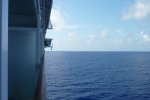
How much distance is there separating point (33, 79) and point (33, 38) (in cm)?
122

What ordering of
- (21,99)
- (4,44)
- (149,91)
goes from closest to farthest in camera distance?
(4,44) < (21,99) < (149,91)

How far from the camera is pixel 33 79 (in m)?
8.30

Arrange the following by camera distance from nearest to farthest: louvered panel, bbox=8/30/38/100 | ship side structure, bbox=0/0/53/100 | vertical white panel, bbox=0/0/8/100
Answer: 1. vertical white panel, bbox=0/0/8/100
2. ship side structure, bbox=0/0/53/100
3. louvered panel, bbox=8/30/38/100

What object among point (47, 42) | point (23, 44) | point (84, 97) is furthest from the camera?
point (84, 97)

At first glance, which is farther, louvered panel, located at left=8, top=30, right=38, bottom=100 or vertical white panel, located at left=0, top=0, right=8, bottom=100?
louvered panel, located at left=8, top=30, right=38, bottom=100

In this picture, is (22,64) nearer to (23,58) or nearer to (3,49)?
(23,58)

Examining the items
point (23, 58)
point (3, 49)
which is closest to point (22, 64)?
point (23, 58)

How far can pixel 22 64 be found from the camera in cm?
847

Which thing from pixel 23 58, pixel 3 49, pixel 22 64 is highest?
pixel 3 49

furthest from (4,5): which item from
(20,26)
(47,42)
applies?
(47,42)

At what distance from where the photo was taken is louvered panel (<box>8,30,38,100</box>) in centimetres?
806

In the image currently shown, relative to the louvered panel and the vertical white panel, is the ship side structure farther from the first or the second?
the vertical white panel

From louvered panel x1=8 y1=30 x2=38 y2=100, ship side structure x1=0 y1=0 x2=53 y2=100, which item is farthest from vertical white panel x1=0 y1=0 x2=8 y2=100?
louvered panel x1=8 y1=30 x2=38 y2=100

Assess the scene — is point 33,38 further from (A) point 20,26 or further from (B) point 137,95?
(B) point 137,95
